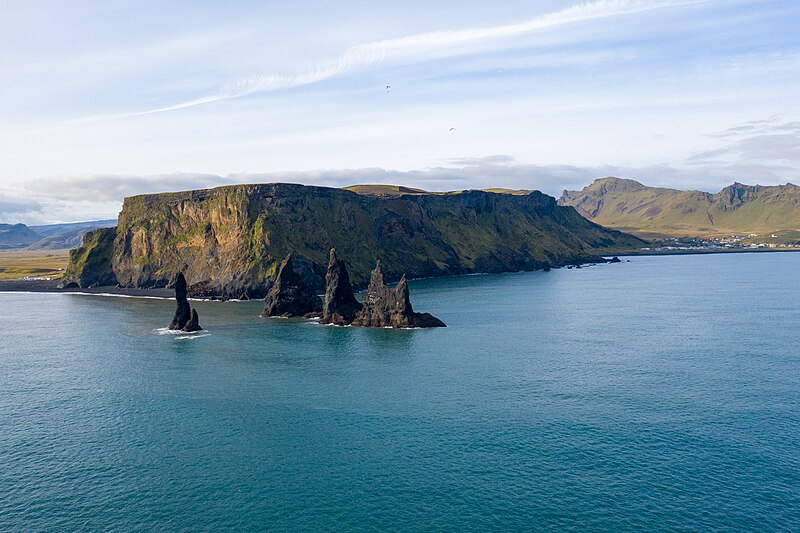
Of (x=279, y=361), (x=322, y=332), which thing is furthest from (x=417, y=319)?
(x=279, y=361)

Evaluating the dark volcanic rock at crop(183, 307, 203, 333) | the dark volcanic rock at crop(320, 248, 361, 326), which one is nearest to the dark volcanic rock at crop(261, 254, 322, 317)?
the dark volcanic rock at crop(320, 248, 361, 326)

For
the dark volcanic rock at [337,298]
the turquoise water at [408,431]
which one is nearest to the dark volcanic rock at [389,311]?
the dark volcanic rock at [337,298]

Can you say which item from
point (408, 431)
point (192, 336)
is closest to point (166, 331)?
point (192, 336)

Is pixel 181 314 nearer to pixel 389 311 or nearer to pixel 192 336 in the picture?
pixel 192 336

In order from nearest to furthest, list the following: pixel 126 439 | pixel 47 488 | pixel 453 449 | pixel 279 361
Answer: pixel 47 488 → pixel 453 449 → pixel 126 439 → pixel 279 361

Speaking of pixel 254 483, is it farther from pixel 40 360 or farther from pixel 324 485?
pixel 40 360

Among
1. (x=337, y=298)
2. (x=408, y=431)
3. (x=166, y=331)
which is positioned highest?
(x=337, y=298)
